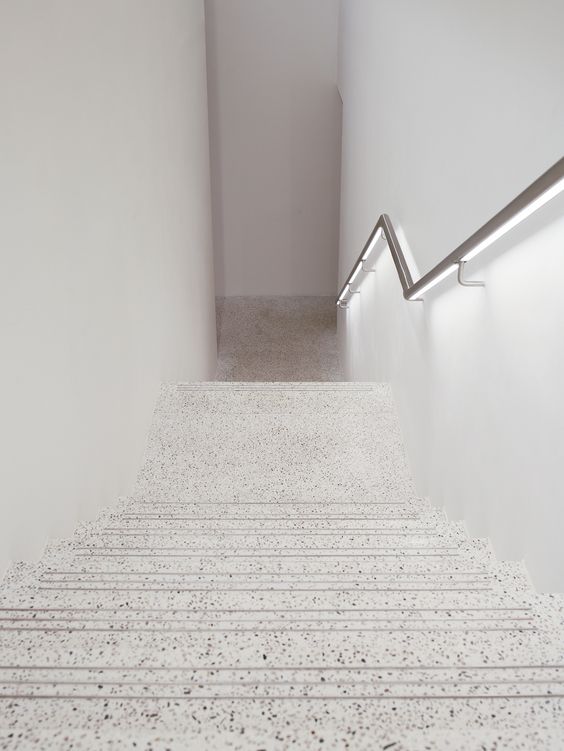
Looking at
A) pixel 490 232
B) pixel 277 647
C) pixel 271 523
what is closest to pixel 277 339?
pixel 271 523

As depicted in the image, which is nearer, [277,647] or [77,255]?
[277,647]

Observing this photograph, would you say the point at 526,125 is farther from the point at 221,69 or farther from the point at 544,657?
the point at 221,69

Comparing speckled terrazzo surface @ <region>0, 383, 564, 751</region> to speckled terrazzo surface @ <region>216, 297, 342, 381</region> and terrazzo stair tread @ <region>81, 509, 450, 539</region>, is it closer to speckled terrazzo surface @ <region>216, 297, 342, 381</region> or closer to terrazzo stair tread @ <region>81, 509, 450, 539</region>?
terrazzo stair tread @ <region>81, 509, 450, 539</region>

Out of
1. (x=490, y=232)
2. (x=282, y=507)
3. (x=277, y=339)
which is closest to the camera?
(x=490, y=232)

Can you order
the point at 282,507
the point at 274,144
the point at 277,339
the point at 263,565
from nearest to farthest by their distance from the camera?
1. the point at 263,565
2. the point at 282,507
3. the point at 277,339
4. the point at 274,144

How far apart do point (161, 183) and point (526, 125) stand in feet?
10.9

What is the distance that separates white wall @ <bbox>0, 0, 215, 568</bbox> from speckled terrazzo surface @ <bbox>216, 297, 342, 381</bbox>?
15.0ft

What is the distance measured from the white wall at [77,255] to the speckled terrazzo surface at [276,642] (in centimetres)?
35

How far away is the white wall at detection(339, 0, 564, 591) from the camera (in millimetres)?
2113

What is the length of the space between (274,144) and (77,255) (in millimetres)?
9070

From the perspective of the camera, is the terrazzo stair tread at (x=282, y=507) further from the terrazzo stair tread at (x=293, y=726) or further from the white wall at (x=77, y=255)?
the terrazzo stair tread at (x=293, y=726)

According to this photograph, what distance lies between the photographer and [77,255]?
107 inches

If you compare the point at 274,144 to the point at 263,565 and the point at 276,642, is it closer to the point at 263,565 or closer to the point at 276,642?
the point at 263,565

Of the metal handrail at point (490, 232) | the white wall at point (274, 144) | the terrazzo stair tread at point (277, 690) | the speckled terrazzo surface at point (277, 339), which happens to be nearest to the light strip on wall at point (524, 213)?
the metal handrail at point (490, 232)
